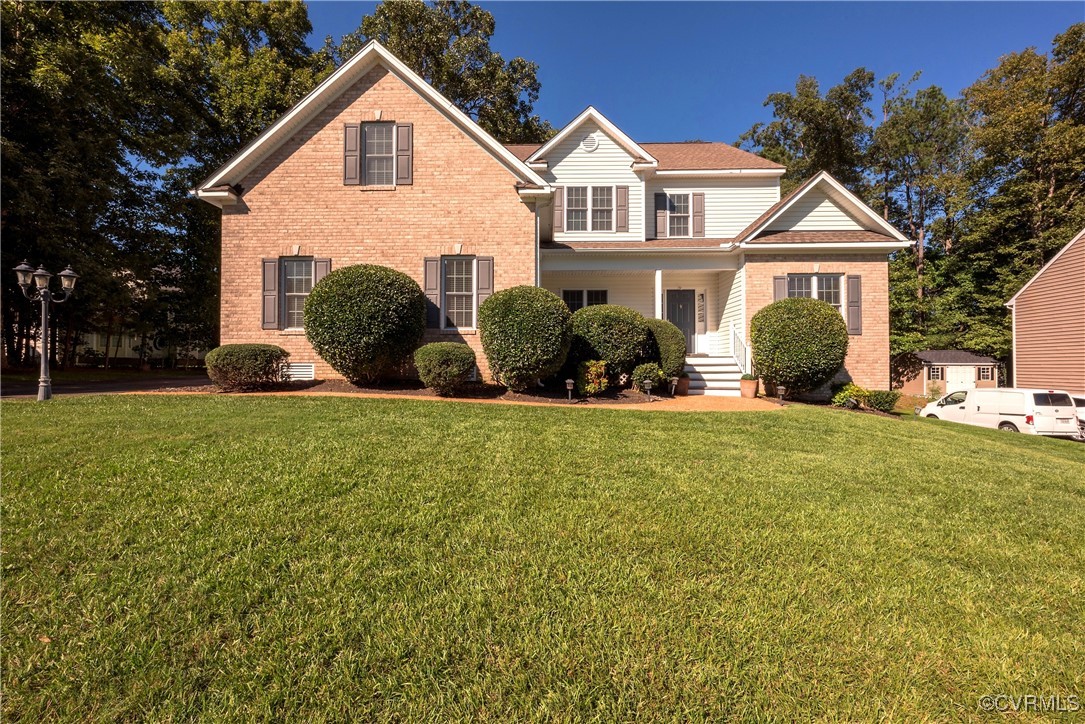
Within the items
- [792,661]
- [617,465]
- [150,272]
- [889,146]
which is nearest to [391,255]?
[617,465]

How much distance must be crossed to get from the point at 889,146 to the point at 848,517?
33.5 meters

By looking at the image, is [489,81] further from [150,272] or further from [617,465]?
[617,465]

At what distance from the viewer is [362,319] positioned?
30.0 feet

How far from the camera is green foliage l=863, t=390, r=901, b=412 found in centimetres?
1073

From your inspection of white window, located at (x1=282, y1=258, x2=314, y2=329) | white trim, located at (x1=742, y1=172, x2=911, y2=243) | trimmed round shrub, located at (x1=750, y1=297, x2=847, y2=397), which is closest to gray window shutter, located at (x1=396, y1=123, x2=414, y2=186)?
white window, located at (x1=282, y1=258, x2=314, y2=329)

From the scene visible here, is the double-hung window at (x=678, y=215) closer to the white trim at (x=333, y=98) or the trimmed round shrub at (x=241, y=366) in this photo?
the white trim at (x=333, y=98)

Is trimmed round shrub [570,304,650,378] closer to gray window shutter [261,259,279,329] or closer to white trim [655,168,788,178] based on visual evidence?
white trim [655,168,788,178]

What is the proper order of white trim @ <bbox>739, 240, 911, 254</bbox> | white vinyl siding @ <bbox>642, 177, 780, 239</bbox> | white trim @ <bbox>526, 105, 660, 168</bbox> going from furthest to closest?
white vinyl siding @ <bbox>642, 177, 780, 239</bbox> < white trim @ <bbox>526, 105, 660, 168</bbox> < white trim @ <bbox>739, 240, 911, 254</bbox>

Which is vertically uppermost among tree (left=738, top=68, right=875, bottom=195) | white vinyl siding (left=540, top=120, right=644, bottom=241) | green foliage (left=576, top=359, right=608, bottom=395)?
tree (left=738, top=68, right=875, bottom=195)

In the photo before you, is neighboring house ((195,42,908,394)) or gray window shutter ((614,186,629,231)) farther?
gray window shutter ((614,186,629,231))

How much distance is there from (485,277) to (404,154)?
12.3ft

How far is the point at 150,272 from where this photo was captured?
17.9 meters

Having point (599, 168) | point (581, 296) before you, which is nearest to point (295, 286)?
Answer: point (581, 296)

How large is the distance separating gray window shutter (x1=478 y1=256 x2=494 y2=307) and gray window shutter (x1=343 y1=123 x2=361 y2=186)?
3.78m
